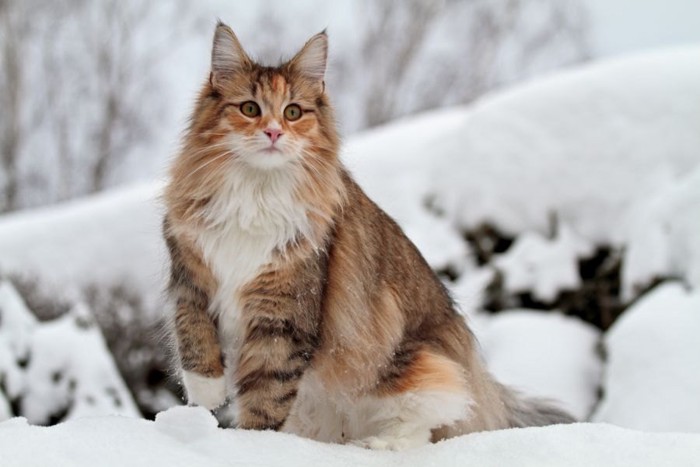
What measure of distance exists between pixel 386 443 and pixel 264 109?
1.23 m

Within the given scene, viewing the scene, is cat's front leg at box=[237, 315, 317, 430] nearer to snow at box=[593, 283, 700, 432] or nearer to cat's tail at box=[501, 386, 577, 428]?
cat's tail at box=[501, 386, 577, 428]

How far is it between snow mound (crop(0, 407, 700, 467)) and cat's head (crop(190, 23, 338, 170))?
2.81 ft

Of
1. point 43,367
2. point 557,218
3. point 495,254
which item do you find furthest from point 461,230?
point 43,367

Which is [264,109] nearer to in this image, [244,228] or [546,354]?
[244,228]

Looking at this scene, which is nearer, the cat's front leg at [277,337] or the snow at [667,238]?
the cat's front leg at [277,337]

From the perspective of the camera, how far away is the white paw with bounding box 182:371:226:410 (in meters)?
2.67

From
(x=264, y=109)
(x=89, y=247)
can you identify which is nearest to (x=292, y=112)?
(x=264, y=109)

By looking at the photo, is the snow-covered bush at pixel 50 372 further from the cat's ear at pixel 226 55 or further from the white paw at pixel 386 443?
the cat's ear at pixel 226 55

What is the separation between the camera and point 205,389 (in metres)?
2.68

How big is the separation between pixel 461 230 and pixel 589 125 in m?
1.58

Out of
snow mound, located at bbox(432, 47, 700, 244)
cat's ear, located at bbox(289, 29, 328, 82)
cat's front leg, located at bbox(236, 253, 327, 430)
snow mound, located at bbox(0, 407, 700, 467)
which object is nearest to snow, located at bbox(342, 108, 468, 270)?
snow mound, located at bbox(432, 47, 700, 244)

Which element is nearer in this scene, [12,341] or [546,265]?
[12,341]

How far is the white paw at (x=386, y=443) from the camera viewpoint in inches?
107

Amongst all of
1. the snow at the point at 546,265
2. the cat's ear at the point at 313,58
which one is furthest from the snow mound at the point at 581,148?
the cat's ear at the point at 313,58
